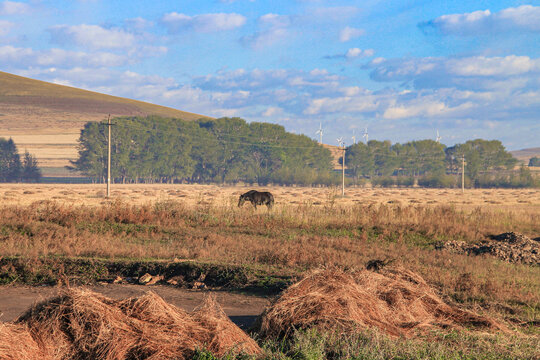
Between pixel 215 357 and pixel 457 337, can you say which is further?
pixel 457 337

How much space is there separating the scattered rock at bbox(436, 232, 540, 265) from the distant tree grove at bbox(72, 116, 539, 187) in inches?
3262

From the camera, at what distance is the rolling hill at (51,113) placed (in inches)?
5271

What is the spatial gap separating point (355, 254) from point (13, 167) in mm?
101497

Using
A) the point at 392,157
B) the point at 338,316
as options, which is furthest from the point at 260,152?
the point at 338,316

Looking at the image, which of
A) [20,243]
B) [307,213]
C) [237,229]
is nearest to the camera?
[20,243]

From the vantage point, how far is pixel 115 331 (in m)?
6.78

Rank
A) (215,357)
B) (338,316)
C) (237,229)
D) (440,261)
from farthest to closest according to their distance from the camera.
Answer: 1. (237,229)
2. (440,261)
3. (338,316)
4. (215,357)

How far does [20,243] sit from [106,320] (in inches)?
457

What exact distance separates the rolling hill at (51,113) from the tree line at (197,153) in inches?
1092

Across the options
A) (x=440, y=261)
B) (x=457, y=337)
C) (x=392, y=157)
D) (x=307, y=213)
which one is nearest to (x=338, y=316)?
(x=457, y=337)

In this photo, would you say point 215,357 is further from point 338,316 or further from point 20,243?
point 20,243

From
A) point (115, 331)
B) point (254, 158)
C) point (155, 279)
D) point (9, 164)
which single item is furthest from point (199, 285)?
point (254, 158)

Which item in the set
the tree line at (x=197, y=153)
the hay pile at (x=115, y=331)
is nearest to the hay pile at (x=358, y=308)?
the hay pile at (x=115, y=331)

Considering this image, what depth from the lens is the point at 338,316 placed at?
7.85m
